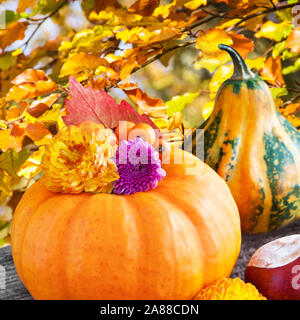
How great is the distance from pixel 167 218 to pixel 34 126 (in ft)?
1.40

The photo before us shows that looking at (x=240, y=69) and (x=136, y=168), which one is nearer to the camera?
(x=136, y=168)

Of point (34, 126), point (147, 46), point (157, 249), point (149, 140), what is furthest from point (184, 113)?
point (157, 249)

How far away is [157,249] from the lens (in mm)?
482

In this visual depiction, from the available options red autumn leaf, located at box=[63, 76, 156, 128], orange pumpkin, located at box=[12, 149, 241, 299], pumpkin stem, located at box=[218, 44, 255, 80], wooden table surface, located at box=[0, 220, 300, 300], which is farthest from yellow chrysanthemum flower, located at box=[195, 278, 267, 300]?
pumpkin stem, located at box=[218, 44, 255, 80]

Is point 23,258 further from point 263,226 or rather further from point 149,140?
point 263,226

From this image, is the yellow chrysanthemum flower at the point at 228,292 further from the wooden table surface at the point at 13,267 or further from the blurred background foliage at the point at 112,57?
the blurred background foliage at the point at 112,57

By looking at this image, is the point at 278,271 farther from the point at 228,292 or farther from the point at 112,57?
the point at 112,57

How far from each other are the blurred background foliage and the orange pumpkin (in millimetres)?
317

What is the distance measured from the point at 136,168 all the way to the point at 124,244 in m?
0.10

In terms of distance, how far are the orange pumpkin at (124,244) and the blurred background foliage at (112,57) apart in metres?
0.32

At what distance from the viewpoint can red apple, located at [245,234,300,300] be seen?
53 centimetres

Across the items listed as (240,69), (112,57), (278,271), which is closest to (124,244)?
(278,271)

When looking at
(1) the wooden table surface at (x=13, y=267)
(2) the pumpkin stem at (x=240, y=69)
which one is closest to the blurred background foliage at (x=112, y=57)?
(2) the pumpkin stem at (x=240, y=69)

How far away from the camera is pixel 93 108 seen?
582 millimetres
